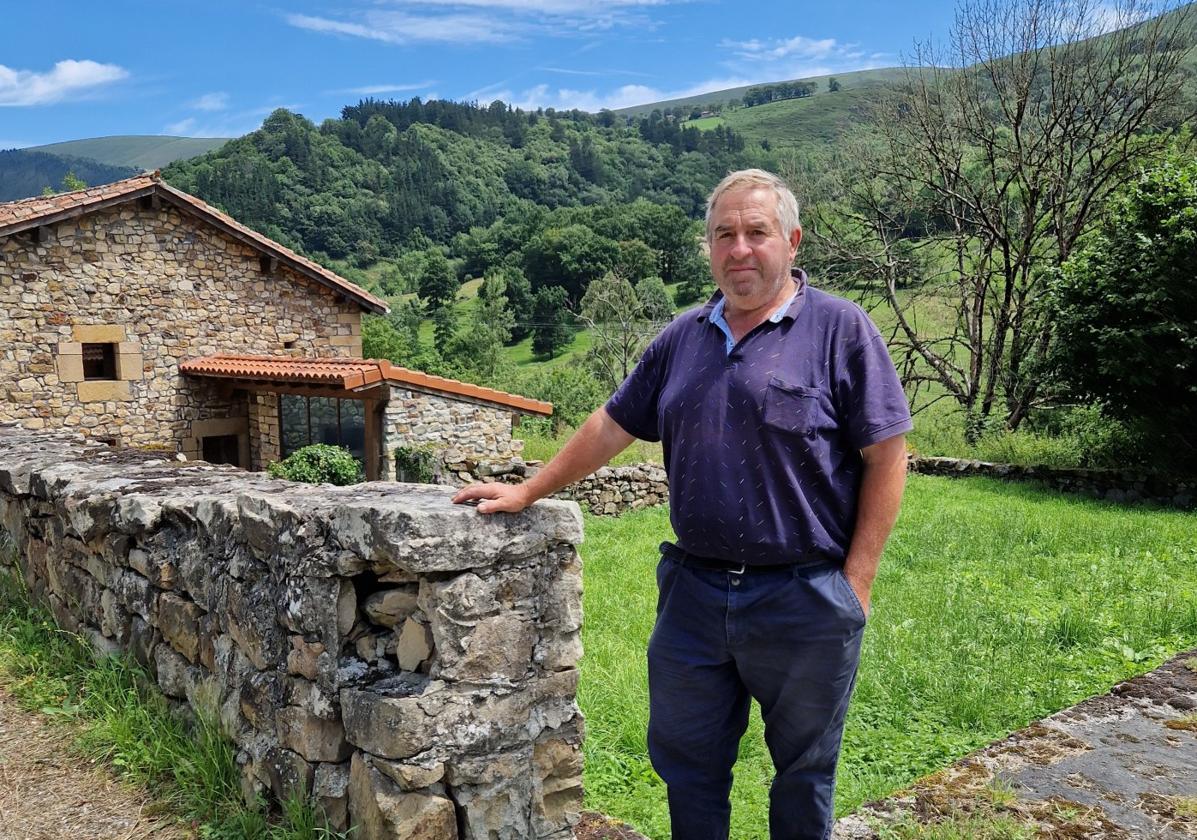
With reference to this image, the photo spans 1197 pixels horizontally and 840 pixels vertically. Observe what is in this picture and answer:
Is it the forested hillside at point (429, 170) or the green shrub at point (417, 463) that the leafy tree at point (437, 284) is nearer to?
the forested hillside at point (429, 170)

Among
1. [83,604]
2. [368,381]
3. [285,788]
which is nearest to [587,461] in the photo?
[285,788]

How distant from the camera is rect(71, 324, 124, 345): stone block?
1355cm

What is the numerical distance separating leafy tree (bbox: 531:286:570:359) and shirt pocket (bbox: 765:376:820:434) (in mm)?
51608

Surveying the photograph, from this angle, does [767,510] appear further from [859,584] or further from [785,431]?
[859,584]

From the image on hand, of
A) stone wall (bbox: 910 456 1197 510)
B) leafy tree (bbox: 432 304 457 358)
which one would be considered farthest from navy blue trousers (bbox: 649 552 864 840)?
leafy tree (bbox: 432 304 457 358)

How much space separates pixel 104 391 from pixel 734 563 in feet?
47.8

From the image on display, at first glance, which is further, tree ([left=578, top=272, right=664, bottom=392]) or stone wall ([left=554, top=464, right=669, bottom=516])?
tree ([left=578, top=272, right=664, bottom=392])

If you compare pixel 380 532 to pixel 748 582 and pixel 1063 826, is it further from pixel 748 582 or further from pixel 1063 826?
pixel 1063 826

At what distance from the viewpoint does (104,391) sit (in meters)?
13.9

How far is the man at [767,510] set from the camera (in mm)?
2227

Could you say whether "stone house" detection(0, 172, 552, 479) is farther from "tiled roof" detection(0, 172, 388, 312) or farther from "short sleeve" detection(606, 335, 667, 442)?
"short sleeve" detection(606, 335, 667, 442)

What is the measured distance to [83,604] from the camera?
4207mm

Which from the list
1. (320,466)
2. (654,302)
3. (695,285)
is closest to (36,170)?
(695,285)

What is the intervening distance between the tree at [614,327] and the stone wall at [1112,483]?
2761 centimetres
